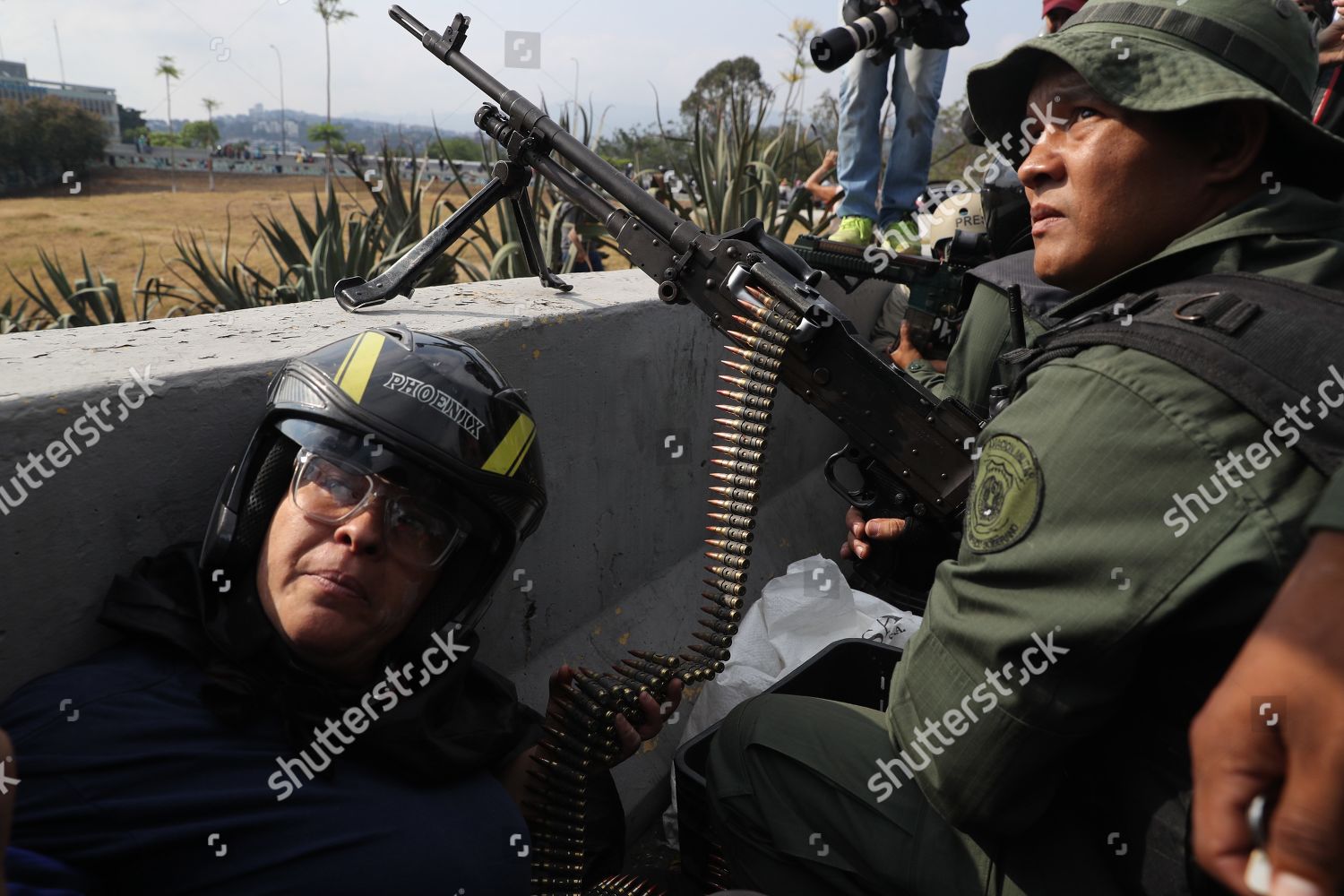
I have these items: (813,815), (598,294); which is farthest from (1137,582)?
(598,294)

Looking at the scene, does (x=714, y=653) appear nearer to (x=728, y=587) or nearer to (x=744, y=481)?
(x=728, y=587)

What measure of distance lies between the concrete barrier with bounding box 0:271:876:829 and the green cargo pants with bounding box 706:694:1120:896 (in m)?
0.84

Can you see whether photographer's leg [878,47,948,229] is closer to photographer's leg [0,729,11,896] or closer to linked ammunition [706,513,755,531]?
linked ammunition [706,513,755,531]

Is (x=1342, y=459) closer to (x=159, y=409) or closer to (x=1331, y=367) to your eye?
(x=1331, y=367)

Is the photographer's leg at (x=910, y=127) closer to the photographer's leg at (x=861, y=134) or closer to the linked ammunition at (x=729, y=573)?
the photographer's leg at (x=861, y=134)

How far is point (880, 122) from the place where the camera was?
6336mm

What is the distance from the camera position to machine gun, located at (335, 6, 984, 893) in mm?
2924

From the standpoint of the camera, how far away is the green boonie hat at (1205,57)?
6.00 feet

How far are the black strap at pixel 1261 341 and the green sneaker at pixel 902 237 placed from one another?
3.90 m

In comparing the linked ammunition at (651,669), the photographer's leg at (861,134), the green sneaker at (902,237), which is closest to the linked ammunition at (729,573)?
the linked ammunition at (651,669)

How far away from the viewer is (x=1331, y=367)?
1423 millimetres

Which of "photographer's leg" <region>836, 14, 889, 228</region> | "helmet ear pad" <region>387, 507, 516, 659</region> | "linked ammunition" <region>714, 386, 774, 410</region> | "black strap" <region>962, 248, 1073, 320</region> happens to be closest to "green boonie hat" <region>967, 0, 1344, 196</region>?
"black strap" <region>962, 248, 1073, 320</region>

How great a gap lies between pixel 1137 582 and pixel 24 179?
1589 inches

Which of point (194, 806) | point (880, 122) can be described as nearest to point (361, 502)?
point (194, 806)
